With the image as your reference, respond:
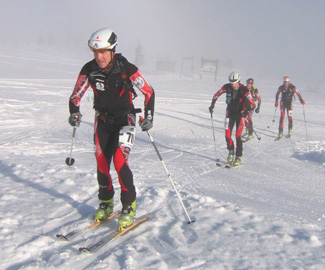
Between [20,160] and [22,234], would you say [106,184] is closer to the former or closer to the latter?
[22,234]

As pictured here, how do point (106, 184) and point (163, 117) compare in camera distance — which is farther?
point (163, 117)

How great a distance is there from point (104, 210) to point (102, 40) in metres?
2.21

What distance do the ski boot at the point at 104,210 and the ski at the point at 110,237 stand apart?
15.5 inches

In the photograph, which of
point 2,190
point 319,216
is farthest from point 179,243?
point 2,190

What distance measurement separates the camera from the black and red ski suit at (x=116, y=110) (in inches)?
167

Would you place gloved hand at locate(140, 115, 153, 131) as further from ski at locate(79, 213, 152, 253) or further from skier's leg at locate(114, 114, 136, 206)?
ski at locate(79, 213, 152, 253)

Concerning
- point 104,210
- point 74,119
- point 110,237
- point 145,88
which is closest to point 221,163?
point 104,210

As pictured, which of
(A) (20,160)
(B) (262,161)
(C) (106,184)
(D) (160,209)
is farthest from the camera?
(B) (262,161)

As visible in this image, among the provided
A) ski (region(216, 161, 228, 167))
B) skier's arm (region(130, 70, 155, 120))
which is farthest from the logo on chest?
ski (region(216, 161, 228, 167))

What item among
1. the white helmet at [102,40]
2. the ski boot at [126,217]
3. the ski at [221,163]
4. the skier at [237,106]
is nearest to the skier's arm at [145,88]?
the white helmet at [102,40]

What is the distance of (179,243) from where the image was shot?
3908 millimetres

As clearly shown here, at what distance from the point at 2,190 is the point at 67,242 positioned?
2.16 metres

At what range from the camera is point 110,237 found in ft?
12.9

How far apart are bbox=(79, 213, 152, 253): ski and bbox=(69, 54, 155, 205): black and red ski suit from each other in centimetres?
31
